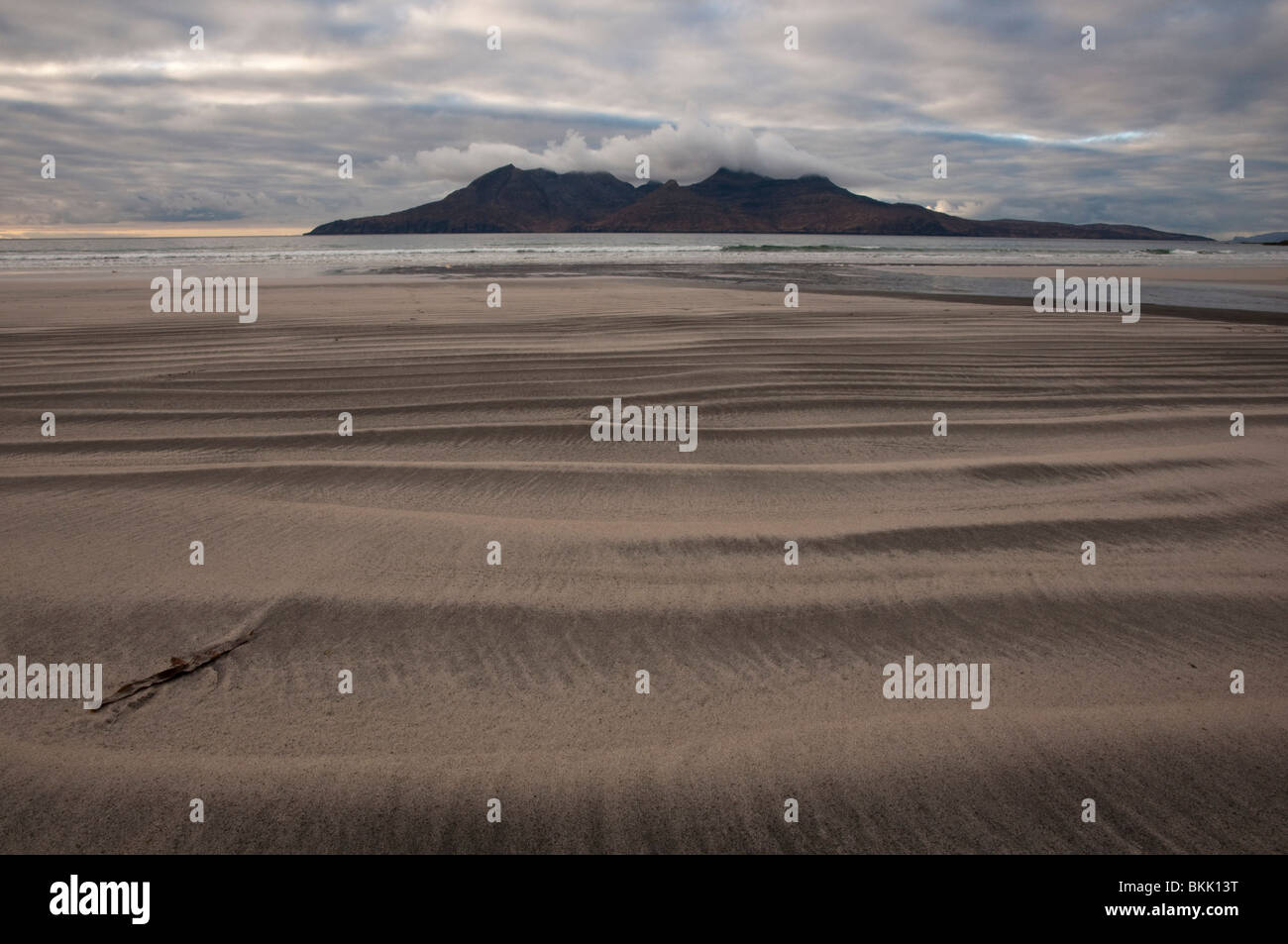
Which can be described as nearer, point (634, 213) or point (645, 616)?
point (645, 616)

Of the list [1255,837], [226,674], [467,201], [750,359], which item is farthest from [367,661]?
[467,201]

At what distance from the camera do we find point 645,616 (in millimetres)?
2691

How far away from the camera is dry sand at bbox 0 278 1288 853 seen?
1.88 m

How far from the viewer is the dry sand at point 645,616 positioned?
1.88 m

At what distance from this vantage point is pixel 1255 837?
5.91 ft

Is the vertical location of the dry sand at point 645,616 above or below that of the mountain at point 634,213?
below

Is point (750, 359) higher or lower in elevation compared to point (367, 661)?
higher

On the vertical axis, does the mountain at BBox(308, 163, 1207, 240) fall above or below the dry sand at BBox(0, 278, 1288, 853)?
above

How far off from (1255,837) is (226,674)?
2.70 m

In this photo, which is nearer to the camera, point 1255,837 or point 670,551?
point 1255,837

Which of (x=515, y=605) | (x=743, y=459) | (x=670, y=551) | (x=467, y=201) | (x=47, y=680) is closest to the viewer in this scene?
(x=47, y=680)

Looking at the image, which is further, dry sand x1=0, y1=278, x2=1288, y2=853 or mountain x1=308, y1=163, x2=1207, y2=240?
mountain x1=308, y1=163, x2=1207, y2=240

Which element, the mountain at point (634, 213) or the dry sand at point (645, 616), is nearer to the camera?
the dry sand at point (645, 616)
